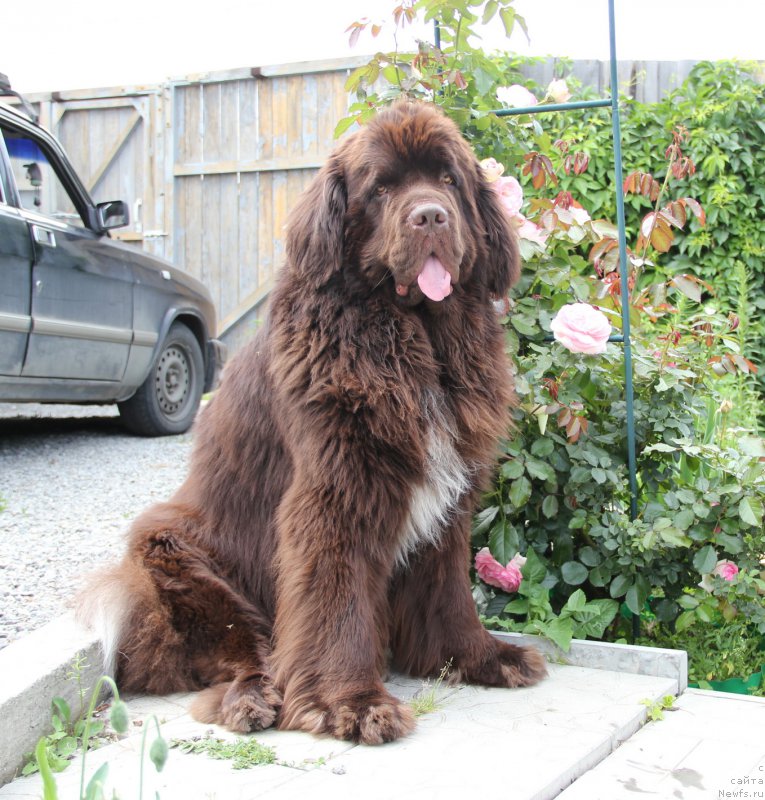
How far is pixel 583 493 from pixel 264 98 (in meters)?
7.54

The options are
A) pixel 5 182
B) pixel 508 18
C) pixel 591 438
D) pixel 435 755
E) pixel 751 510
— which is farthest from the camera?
pixel 5 182

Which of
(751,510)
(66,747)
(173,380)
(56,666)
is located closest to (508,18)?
(751,510)

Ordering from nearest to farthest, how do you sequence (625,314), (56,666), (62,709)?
(62,709) < (56,666) < (625,314)

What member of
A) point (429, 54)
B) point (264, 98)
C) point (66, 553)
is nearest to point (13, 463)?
point (66, 553)

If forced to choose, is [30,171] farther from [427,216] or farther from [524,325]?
[427,216]

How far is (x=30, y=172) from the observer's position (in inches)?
236

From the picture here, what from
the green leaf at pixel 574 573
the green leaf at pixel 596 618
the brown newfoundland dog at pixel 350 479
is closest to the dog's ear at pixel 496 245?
the brown newfoundland dog at pixel 350 479

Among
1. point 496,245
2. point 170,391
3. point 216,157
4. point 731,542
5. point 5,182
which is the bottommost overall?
point 731,542

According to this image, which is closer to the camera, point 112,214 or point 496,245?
point 496,245

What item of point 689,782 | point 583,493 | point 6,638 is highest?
point 583,493

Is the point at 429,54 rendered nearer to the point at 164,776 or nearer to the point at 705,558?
the point at 705,558

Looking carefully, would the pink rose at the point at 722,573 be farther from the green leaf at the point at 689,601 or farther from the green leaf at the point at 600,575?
the green leaf at the point at 600,575

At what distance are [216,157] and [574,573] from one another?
7907 mm

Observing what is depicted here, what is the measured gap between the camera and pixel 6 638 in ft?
9.33
